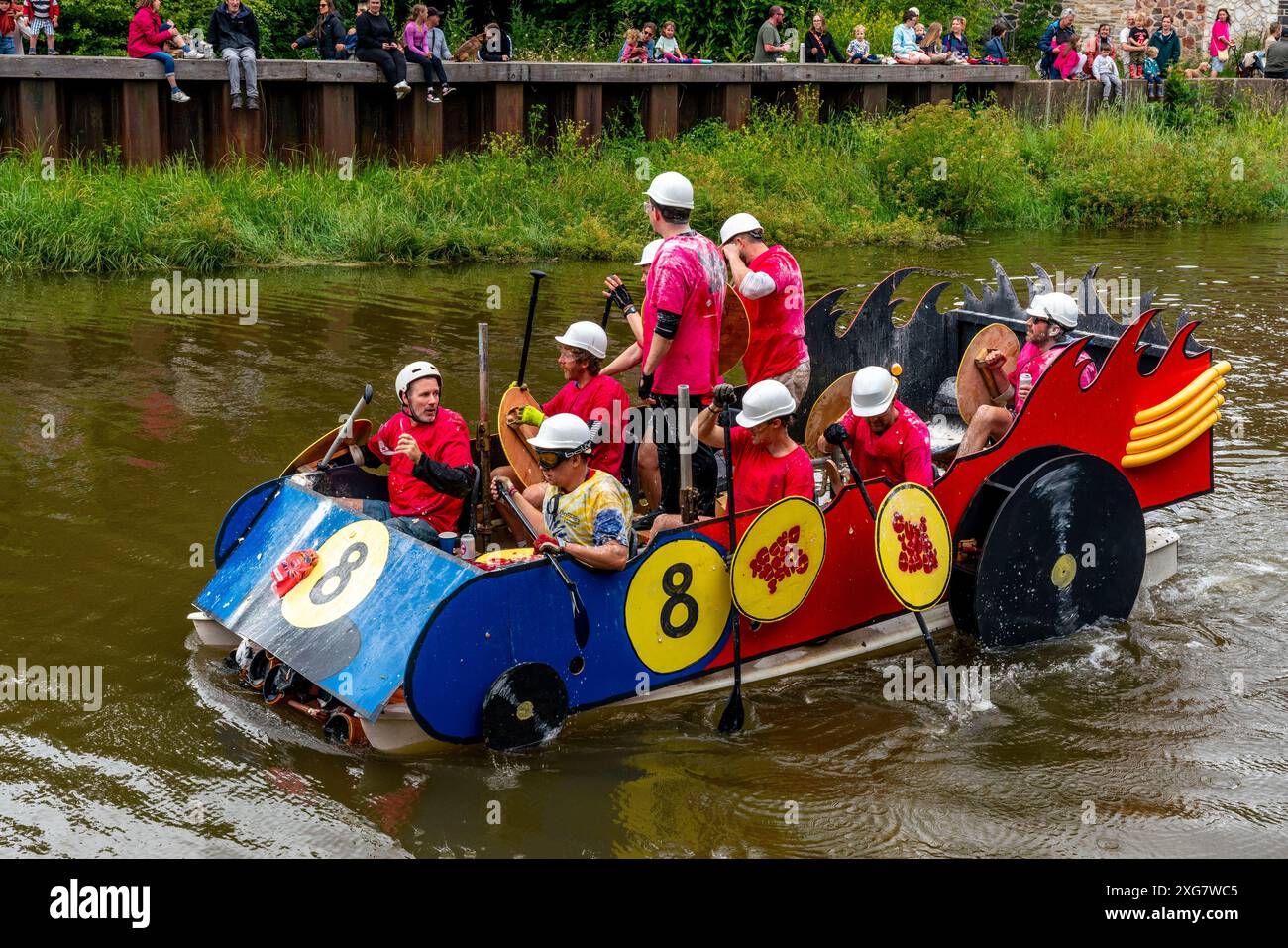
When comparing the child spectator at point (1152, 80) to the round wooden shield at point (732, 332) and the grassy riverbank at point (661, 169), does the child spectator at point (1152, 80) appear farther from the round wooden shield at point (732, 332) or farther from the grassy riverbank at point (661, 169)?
the round wooden shield at point (732, 332)

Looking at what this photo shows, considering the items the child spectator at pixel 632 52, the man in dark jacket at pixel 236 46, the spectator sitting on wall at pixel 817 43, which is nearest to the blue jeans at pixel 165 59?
the man in dark jacket at pixel 236 46

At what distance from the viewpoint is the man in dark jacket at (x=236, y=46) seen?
1922cm

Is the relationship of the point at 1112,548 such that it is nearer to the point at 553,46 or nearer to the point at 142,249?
the point at 142,249

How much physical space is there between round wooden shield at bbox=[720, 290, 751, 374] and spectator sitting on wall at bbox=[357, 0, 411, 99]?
40.9 ft

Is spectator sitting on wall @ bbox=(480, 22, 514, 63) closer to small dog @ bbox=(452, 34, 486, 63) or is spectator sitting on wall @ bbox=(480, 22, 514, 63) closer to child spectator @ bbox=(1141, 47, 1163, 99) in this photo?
small dog @ bbox=(452, 34, 486, 63)

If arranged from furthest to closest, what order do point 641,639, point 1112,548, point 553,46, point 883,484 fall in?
1. point 553,46
2. point 1112,548
3. point 883,484
4. point 641,639

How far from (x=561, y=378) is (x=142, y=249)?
245 inches

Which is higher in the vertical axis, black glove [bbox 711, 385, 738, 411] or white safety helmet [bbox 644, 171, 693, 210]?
white safety helmet [bbox 644, 171, 693, 210]

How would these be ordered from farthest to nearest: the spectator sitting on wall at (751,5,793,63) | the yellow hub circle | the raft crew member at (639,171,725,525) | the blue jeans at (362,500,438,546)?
the spectator sitting on wall at (751,5,793,63), the yellow hub circle, the raft crew member at (639,171,725,525), the blue jeans at (362,500,438,546)

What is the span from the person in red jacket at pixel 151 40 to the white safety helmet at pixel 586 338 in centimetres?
1242

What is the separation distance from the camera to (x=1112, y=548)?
8.66 meters

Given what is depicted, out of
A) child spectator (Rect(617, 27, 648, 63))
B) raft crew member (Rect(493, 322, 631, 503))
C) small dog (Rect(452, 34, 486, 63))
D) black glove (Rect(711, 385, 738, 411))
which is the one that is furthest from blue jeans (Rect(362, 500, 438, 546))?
child spectator (Rect(617, 27, 648, 63))

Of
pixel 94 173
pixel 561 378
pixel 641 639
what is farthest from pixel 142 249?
pixel 641 639

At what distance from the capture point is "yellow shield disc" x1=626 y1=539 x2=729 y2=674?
7.24 metres
